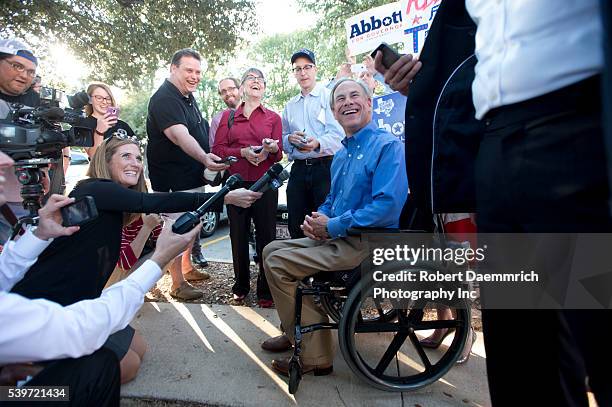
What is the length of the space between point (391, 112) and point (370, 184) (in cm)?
190

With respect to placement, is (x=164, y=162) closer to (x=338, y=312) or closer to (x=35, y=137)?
(x=35, y=137)

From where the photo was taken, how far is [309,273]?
7.20 ft

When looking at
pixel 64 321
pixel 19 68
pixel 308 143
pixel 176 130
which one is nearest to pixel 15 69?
pixel 19 68

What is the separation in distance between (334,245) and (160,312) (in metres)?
1.78

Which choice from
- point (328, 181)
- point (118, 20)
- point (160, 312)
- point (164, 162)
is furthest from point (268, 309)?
point (118, 20)

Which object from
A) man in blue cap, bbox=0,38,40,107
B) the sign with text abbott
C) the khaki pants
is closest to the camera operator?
the khaki pants

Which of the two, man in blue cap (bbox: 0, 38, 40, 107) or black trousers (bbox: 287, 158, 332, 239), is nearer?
man in blue cap (bbox: 0, 38, 40, 107)

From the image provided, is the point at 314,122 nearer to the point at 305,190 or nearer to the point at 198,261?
the point at 305,190

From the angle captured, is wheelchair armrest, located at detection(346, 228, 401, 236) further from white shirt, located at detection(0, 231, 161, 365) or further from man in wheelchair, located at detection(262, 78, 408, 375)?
white shirt, located at detection(0, 231, 161, 365)

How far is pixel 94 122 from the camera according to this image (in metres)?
3.04

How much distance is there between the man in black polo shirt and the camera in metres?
3.38

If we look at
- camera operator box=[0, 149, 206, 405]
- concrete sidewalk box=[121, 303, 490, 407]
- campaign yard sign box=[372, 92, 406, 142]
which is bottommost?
concrete sidewalk box=[121, 303, 490, 407]

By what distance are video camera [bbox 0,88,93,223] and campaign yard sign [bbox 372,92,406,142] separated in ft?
8.90

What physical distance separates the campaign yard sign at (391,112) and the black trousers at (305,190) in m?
0.93
